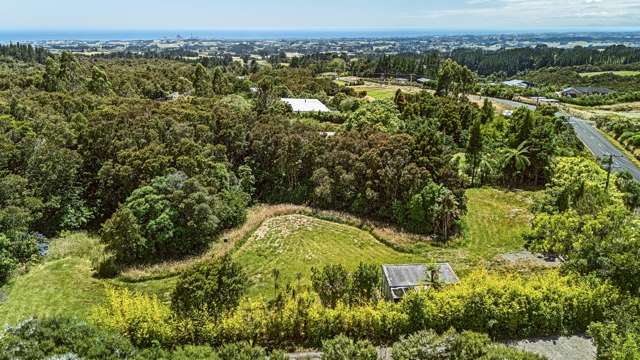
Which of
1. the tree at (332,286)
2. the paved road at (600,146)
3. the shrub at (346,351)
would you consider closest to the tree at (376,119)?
the paved road at (600,146)

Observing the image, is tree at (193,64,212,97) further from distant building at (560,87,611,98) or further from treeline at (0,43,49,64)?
treeline at (0,43,49,64)

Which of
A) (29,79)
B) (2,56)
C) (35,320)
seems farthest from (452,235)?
(2,56)

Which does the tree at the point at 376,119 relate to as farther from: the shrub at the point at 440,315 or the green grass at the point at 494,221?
the shrub at the point at 440,315

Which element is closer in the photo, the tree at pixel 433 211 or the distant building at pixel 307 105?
the tree at pixel 433 211

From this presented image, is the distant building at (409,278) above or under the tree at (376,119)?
under

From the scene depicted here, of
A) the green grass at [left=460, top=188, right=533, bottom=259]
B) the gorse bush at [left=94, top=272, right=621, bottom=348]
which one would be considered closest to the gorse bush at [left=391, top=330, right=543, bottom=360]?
the gorse bush at [left=94, top=272, right=621, bottom=348]

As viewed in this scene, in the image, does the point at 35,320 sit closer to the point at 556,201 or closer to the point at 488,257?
the point at 488,257
